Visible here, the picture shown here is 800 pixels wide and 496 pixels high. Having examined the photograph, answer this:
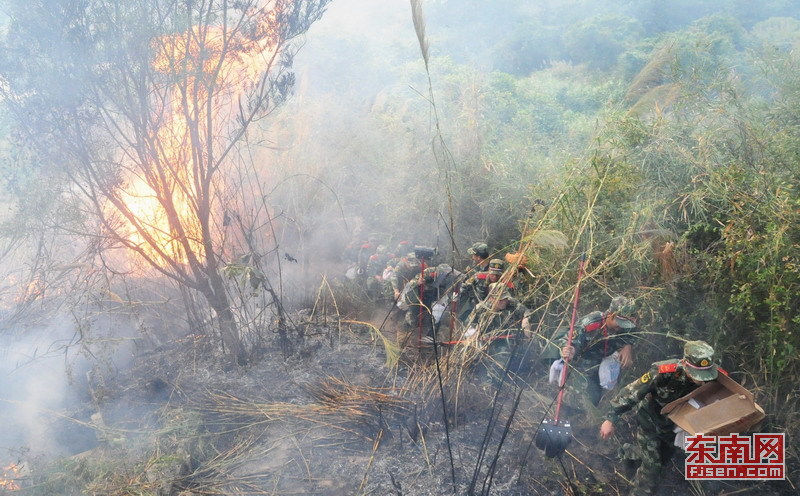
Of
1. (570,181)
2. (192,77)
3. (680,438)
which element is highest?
(192,77)

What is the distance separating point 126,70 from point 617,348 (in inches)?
238

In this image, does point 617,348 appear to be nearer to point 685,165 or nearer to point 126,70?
point 685,165

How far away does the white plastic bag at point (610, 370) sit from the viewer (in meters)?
4.80

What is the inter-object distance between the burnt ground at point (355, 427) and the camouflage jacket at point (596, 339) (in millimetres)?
504

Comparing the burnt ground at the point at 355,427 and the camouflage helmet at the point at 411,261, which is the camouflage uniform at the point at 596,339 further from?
the camouflage helmet at the point at 411,261

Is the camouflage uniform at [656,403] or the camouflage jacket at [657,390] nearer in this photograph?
the camouflage uniform at [656,403]

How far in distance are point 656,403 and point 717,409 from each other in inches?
20.0

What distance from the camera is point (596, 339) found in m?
4.84

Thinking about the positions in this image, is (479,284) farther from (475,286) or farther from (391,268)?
(391,268)

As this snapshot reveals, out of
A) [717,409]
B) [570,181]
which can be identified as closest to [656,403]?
[717,409]

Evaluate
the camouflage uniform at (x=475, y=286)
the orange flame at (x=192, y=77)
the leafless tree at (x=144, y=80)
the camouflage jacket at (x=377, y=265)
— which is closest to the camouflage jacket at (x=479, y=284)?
the camouflage uniform at (x=475, y=286)

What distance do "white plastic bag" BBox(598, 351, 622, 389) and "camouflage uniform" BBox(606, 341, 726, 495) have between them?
1.46 ft

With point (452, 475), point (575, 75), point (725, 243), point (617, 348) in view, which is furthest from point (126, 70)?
point (575, 75)

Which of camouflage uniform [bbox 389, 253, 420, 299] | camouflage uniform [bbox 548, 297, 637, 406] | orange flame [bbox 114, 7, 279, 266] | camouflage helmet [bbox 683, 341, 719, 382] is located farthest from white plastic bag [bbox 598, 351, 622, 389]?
orange flame [bbox 114, 7, 279, 266]
